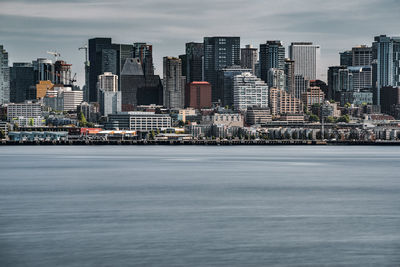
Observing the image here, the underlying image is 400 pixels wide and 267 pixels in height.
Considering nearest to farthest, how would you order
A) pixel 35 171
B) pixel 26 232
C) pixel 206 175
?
pixel 26 232
pixel 206 175
pixel 35 171

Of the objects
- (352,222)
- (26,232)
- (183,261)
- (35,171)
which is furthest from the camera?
(35,171)

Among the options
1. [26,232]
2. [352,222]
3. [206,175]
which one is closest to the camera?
[26,232]

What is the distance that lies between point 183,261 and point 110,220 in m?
12.5

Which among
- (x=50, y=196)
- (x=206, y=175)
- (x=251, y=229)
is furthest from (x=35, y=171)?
(x=251, y=229)

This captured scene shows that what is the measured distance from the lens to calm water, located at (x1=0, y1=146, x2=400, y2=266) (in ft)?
122

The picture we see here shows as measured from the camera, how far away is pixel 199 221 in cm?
4772

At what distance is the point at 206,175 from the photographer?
85750 millimetres

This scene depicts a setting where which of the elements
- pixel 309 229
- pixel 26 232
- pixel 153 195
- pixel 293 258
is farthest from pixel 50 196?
pixel 293 258

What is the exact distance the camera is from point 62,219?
48219mm

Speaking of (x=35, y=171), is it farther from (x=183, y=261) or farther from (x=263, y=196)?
(x=183, y=261)

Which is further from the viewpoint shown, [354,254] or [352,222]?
[352,222]

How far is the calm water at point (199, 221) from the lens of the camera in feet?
122

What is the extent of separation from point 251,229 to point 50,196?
71.1ft

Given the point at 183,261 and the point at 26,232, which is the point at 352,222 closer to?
the point at 183,261
